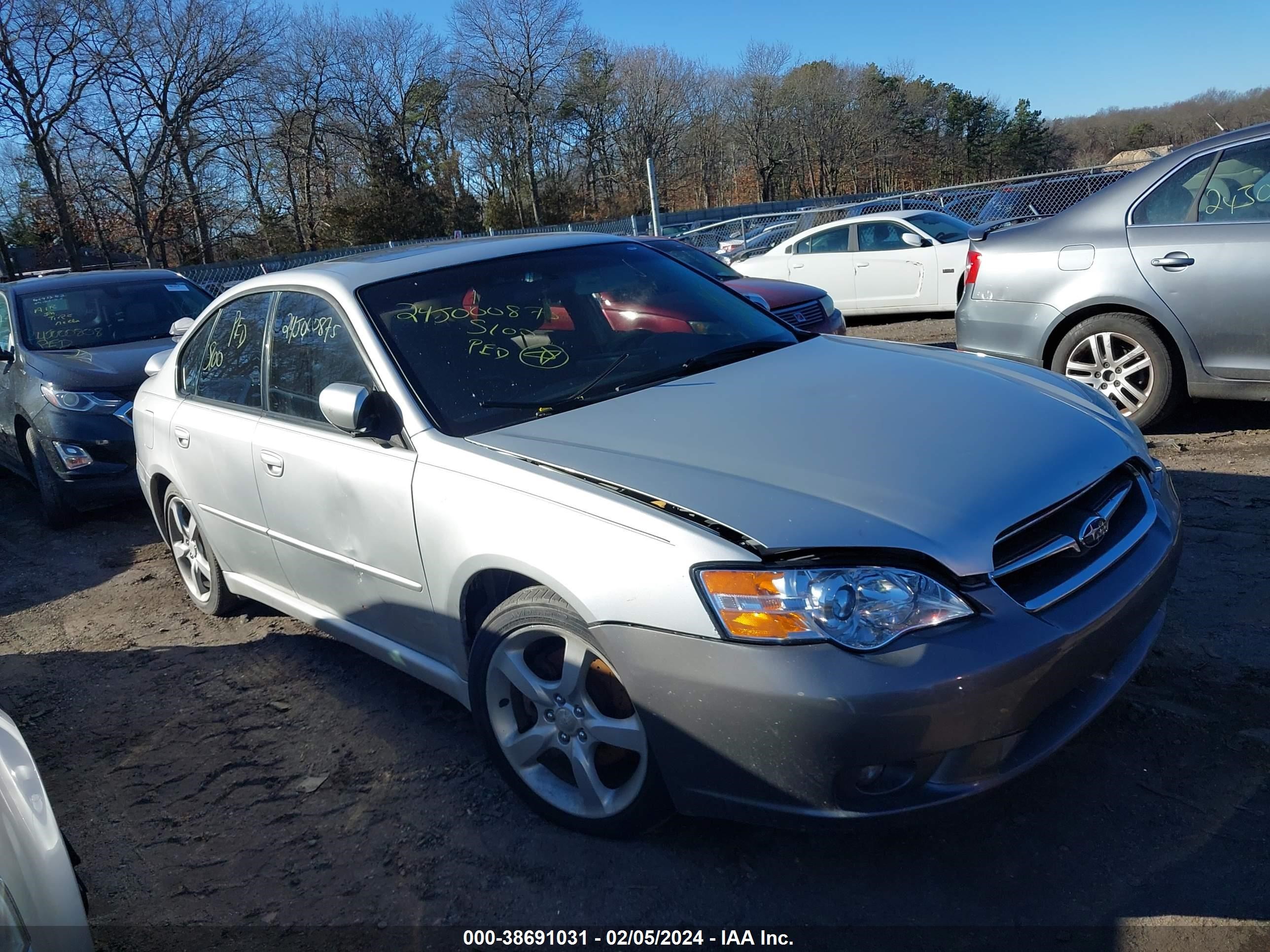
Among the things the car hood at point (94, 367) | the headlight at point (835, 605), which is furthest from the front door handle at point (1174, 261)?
the car hood at point (94, 367)

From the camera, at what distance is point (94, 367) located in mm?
6836

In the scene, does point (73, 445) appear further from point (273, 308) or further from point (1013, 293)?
point (1013, 293)

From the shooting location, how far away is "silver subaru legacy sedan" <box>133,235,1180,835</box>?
215cm

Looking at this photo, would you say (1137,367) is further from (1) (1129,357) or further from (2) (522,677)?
(2) (522,677)

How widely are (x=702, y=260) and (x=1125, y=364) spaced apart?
210 inches

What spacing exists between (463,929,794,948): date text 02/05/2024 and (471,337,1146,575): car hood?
0.95m

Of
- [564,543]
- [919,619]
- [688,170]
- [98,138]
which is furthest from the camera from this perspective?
[688,170]

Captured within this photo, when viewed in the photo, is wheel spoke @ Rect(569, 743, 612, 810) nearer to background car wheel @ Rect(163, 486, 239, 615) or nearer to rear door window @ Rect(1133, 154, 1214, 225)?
background car wheel @ Rect(163, 486, 239, 615)

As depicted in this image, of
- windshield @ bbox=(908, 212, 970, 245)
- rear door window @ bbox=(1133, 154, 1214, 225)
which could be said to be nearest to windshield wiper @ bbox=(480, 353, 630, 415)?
rear door window @ bbox=(1133, 154, 1214, 225)

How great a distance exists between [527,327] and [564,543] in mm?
1164

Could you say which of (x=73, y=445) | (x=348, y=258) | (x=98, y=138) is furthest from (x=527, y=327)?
(x=98, y=138)

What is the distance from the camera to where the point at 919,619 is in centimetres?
214

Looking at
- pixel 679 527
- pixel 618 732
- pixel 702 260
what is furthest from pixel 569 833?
pixel 702 260

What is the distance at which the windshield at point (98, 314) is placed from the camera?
734 cm
